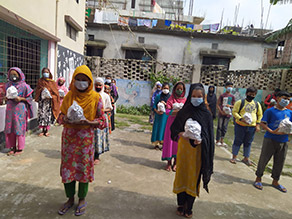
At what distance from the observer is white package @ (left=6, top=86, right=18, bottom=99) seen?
3826 mm

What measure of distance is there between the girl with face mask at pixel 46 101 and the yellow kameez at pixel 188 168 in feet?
13.4

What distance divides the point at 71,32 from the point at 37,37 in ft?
7.91

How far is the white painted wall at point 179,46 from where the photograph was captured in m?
12.4

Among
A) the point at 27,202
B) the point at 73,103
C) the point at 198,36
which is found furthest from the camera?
the point at 198,36

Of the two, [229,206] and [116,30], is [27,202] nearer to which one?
[229,206]

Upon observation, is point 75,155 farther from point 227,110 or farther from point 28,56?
point 28,56

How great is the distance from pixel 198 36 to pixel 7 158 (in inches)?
455

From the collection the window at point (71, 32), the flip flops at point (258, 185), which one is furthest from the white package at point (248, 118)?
the window at point (71, 32)

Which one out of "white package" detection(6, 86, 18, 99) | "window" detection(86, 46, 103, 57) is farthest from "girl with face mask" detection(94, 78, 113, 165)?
"window" detection(86, 46, 103, 57)

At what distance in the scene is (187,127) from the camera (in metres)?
2.44

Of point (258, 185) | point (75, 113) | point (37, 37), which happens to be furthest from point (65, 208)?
point (37, 37)

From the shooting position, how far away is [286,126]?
3.26 metres

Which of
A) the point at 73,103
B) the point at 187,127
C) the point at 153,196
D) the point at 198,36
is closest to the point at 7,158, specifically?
the point at 73,103

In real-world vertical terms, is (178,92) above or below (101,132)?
above
